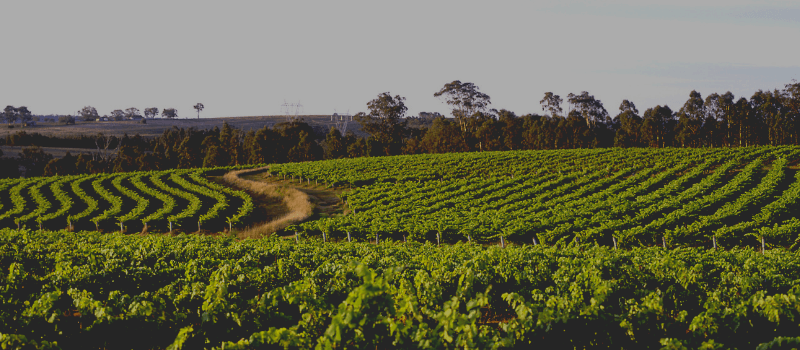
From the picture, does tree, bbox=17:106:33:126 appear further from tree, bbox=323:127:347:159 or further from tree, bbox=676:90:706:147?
tree, bbox=676:90:706:147

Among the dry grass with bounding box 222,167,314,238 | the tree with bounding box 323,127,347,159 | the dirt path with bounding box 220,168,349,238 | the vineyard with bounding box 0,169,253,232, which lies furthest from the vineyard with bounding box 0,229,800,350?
the tree with bounding box 323,127,347,159

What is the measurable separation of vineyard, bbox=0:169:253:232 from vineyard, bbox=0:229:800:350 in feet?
56.4

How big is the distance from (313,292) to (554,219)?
45.5 feet

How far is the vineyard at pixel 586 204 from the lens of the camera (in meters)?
16.8

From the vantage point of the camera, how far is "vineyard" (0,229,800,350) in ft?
15.7

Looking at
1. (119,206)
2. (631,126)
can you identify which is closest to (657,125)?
(631,126)

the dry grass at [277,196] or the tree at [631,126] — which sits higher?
the tree at [631,126]

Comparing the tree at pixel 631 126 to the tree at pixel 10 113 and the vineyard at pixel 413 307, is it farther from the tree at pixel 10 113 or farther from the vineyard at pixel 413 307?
the tree at pixel 10 113

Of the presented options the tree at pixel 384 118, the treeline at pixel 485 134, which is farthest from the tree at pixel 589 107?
the tree at pixel 384 118

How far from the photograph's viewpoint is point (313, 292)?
7.37 metres

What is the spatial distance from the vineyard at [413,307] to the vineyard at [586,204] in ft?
22.5

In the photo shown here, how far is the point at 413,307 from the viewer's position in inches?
192

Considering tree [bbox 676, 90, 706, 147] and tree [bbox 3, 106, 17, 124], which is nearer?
tree [bbox 676, 90, 706, 147]

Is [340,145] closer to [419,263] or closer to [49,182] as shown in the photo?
[49,182]
